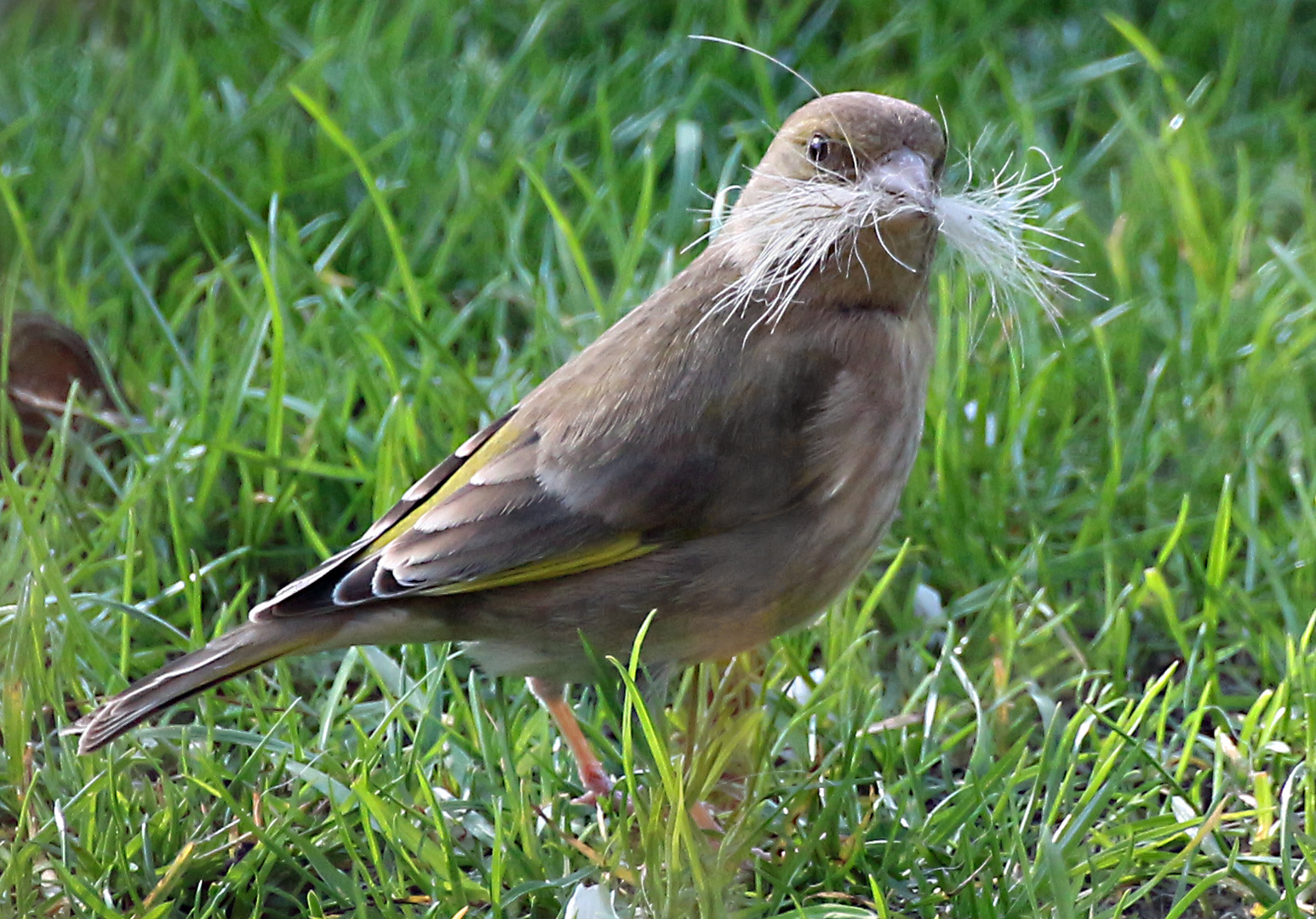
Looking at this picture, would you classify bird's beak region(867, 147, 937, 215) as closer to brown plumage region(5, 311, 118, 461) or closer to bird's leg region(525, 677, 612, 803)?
bird's leg region(525, 677, 612, 803)

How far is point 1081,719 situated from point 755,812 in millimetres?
739

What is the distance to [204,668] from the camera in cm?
311

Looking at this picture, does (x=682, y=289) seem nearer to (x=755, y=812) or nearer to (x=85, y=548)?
(x=755, y=812)

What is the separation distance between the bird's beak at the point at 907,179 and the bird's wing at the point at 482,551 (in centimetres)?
80

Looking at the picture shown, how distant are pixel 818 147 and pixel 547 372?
1411 mm

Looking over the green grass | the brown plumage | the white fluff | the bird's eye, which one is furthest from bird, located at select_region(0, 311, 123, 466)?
the bird's eye

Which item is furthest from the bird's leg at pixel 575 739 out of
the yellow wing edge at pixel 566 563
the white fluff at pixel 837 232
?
the white fluff at pixel 837 232

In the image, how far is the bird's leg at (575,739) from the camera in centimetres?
335

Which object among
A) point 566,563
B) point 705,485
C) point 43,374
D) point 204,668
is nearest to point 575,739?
point 566,563

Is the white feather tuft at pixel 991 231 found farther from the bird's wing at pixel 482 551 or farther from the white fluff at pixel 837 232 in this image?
the bird's wing at pixel 482 551

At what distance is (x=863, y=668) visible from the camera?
3676mm

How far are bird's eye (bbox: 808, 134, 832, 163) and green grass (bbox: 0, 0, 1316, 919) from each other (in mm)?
515

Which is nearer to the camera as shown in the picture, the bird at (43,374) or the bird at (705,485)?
the bird at (705,485)

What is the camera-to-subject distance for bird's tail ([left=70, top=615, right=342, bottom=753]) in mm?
3059
